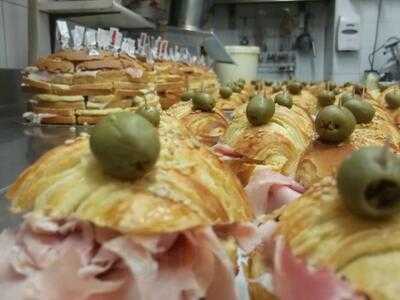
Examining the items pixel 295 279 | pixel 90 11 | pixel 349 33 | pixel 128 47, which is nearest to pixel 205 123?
pixel 295 279

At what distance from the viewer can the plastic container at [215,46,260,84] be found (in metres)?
6.01

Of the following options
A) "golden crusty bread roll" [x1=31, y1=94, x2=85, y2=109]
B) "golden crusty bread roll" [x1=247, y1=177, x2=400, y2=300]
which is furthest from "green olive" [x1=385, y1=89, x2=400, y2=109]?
"golden crusty bread roll" [x1=247, y1=177, x2=400, y2=300]

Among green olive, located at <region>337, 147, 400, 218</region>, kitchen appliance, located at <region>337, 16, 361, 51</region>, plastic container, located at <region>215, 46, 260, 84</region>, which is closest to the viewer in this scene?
green olive, located at <region>337, 147, 400, 218</region>

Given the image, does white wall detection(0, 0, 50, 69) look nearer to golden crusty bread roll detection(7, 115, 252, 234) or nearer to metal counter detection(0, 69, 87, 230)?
metal counter detection(0, 69, 87, 230)

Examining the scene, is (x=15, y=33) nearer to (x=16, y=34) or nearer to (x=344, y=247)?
(x=16, y=34)

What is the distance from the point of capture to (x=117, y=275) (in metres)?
0.62

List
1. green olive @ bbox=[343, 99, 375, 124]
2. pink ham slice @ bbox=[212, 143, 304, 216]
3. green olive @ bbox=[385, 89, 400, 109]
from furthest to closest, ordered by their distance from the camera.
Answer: green olive @ bbox=[385, 89, 400, 109], green olive @ bbox=[343, 99, 375, 124], pink ham slice @ bbox=[212, 143, 304, 216]

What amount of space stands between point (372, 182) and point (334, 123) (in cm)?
51

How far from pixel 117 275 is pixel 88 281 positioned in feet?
0.11

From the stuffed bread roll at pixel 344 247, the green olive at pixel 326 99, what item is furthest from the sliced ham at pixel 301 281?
the green olive at pixel 326 99

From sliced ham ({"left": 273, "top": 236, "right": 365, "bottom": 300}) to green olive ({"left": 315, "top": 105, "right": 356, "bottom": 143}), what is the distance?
44cm

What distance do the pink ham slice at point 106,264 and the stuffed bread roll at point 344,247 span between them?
9cm

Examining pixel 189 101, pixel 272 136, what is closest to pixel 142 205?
pixel 272 136

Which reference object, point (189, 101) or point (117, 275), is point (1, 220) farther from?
point (189, 101)
